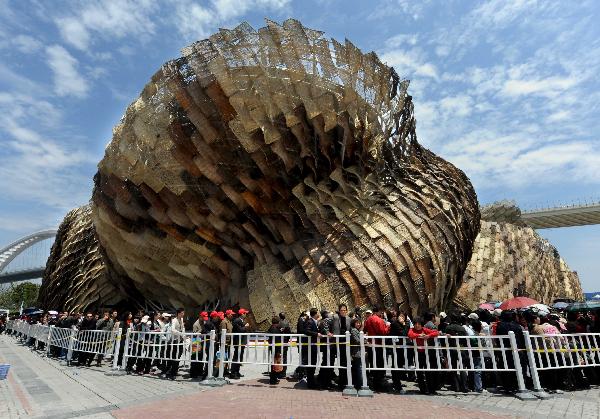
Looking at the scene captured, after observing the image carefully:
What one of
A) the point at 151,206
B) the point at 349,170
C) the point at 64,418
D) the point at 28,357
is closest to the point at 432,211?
the point at 349,170

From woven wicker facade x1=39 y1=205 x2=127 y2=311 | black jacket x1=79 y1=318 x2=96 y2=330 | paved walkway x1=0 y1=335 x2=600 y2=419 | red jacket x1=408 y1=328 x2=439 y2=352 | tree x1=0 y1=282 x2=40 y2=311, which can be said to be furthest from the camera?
tree x1=0 y1=282 x2=40 y2=311

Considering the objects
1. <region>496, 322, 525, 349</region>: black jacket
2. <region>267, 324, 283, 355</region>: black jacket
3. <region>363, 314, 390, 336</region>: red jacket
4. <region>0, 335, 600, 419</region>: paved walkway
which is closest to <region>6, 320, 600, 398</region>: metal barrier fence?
<region>267, 324, 283, 355</region>: black jacket

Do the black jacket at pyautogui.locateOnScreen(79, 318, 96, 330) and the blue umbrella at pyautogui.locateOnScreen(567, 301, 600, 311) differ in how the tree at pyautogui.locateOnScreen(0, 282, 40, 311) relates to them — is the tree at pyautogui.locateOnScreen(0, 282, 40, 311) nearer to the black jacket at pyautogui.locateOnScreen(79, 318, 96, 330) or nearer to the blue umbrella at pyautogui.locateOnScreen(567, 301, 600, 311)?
the black jacket at pyautogui.locateOnScreen(79, 318, 96, 330)

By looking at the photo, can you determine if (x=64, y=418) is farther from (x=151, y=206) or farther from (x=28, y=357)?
(x=151, y=206)

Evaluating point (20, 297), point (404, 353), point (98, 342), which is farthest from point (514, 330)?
point (20, 297)

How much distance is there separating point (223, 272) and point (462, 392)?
39.4 ft

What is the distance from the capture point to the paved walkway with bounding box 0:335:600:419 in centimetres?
580

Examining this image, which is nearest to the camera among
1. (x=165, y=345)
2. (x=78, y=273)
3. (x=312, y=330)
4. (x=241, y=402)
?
(x=241, y=402)

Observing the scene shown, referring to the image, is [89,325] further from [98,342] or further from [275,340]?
[275,340]

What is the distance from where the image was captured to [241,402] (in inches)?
255

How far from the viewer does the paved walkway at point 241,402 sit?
19.0 ft

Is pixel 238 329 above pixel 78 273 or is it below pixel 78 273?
below

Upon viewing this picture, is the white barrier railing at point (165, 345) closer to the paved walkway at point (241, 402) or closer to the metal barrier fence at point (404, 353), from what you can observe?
the metal barrier fence at point (404, 353)

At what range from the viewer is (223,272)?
17719mm
